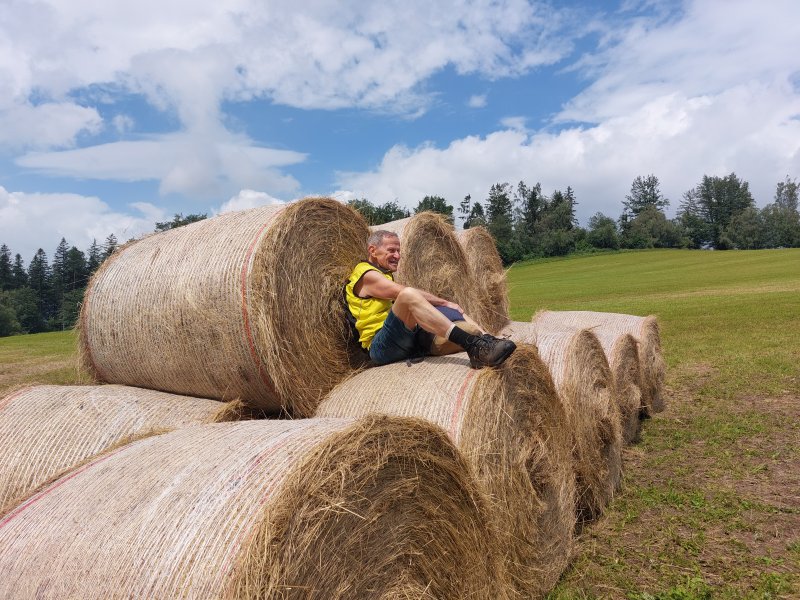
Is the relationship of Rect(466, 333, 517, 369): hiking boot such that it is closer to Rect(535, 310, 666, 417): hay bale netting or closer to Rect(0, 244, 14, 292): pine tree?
Rect(535, 310, 666, 417): hay bale netting

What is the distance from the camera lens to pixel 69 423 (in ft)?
13.6

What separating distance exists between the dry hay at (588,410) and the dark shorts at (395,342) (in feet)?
2.70

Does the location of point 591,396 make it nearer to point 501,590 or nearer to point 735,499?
point 735,499

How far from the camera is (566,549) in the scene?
439 cm

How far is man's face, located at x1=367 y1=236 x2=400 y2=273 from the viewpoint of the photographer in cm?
514

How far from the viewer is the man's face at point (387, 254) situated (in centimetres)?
514

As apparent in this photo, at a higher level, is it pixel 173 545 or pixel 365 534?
pixel 173 545

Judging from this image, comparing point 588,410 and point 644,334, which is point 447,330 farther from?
point 644,334

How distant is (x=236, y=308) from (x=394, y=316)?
1145 millimetres

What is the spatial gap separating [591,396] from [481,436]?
6.91ft

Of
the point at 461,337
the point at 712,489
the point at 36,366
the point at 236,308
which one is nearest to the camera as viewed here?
the point at 461,337

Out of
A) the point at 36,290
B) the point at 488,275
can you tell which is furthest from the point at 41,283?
the point at 488,275

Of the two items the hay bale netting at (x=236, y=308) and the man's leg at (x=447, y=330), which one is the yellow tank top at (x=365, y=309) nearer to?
the hay bale netting at (x=236, y=308)

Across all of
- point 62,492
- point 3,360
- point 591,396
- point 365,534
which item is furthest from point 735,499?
point 3,360
